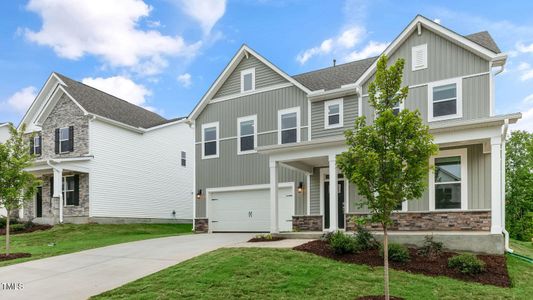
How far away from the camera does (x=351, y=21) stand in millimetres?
16562

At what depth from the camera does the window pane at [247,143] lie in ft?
60.1

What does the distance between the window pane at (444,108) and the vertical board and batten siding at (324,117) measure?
293 cm

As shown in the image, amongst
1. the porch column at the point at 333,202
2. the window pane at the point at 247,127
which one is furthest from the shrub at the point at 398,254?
the window pane at the point at 247,127

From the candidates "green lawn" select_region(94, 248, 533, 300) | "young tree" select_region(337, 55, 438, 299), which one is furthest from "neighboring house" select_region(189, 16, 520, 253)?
"young tree" select_region(337, 55, 438, 299)

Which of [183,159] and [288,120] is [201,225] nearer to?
[288,120]

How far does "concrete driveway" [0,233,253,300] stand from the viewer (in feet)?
27.5

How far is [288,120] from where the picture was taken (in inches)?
695

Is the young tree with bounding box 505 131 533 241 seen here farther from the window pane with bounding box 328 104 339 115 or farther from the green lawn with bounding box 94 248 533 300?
the green lawn with bounding box 94 248 533 300

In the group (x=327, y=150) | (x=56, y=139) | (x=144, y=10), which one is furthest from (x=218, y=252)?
(x=56, y=139)

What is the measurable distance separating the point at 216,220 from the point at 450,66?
11.8 meters

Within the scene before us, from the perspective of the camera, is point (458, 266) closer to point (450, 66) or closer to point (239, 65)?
point (450, 66)

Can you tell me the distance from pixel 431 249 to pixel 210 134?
1201 centimetres

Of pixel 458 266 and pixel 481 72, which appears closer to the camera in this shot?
pixel 458 266

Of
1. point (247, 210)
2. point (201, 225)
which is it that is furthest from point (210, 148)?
point (201, 225)
